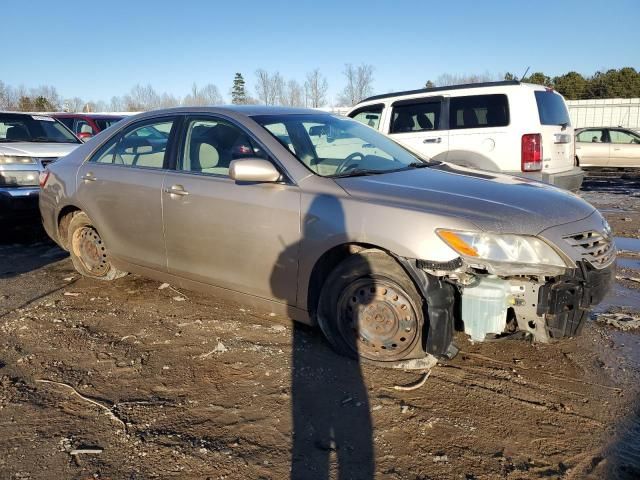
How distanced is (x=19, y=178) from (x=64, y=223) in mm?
2144

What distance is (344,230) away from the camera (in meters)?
3.16

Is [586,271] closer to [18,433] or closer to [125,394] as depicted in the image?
[125,394]

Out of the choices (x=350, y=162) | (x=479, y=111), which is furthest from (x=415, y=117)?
(x=350, y=162)

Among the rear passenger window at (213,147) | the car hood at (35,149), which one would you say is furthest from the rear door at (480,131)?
the car hood at (35,149)

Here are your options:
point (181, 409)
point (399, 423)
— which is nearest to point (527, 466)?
point (399, 423)

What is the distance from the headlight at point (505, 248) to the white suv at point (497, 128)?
4432mm

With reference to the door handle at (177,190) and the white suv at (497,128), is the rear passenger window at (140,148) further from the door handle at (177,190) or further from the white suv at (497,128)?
the white suv at (497,128)

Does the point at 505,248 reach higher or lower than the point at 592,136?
lower

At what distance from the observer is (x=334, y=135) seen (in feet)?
13.6

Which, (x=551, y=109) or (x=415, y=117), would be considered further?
(x=415, y=117)

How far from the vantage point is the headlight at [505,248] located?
2.83 m

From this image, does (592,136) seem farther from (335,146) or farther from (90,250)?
(90,250)

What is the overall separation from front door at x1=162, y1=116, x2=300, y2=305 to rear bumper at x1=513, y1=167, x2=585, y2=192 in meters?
4.36

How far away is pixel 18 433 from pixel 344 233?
2040 mm
